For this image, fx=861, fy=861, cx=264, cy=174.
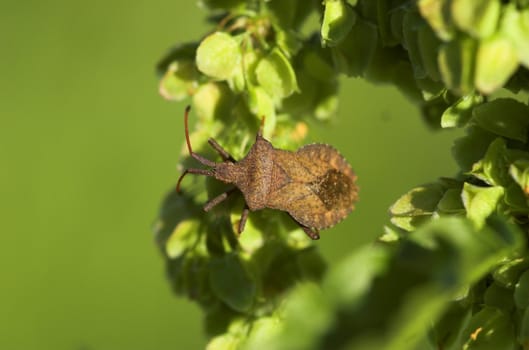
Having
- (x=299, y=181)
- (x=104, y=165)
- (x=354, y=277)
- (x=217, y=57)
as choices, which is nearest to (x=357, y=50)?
(x=217, y=57)

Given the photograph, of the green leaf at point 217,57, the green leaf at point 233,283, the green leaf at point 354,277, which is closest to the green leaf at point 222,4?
the green leaf at point 217,57

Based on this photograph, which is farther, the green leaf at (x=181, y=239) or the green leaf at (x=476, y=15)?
the green leaf at (x=181, y=239)

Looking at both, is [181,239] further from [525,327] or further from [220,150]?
[525,327]

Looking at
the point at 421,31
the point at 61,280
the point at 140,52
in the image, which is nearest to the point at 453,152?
the point at 421,31

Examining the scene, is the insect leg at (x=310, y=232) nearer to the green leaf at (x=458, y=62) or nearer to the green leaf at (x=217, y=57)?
the green leaf at (x=217, y=57)

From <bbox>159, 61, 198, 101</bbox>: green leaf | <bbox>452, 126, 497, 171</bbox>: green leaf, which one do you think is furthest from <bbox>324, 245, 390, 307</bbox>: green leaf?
<bbox>159, 61, 198, 101</bbox>: green leaf

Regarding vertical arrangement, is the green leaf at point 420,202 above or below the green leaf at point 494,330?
above
